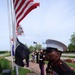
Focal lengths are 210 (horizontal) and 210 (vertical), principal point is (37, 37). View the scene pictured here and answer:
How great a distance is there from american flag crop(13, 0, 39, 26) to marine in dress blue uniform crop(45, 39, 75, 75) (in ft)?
13.8

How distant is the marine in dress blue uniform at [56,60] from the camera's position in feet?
9.64

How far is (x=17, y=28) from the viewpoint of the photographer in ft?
32.2

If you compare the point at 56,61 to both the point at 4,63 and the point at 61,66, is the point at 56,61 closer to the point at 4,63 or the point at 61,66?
the point at 61,66

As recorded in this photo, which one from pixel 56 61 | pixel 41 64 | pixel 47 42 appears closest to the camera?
pixel 56 61

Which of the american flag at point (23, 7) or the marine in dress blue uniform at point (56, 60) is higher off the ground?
the american flag at point (23, 7)

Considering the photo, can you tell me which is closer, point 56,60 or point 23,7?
point 56,60

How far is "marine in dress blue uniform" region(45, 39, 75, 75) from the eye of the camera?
2939mm

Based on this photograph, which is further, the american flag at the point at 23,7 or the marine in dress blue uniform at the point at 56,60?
the american flag at the point at 23,7

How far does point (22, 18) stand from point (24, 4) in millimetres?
649

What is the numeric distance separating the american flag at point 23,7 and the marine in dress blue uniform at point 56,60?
4213 millimetres

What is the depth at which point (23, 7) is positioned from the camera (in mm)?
7801

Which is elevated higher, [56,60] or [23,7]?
[23,7]

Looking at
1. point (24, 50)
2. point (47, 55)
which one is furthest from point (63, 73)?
point (24, 50)

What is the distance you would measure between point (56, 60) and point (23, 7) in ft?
16.4
